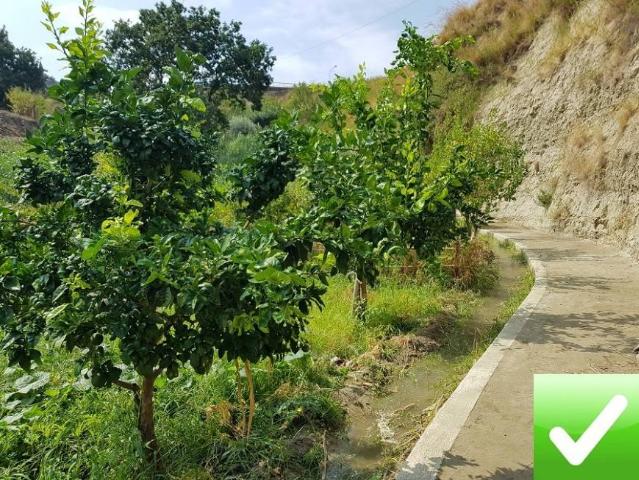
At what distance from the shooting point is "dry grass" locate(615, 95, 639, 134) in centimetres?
1018

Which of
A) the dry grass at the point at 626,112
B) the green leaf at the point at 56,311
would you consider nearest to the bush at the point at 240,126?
the dry grass at the point at 626,112

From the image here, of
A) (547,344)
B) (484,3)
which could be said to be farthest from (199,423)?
(484,3)

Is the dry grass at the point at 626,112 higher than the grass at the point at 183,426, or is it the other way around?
the dry grass at the point at 626,112

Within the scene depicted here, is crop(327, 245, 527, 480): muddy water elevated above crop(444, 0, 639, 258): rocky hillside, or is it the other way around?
crop(444, 0, 639, 258): rocky hillside

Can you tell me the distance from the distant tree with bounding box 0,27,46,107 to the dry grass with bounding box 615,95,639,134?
43.1 meters

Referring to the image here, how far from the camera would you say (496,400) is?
371cm

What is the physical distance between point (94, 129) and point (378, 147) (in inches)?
127

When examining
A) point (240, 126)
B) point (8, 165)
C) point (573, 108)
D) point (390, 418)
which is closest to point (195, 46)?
point (240, 126)

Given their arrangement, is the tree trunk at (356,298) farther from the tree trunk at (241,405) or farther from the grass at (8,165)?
the grass at (8,165)

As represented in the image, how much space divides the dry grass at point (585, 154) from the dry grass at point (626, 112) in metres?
0.57

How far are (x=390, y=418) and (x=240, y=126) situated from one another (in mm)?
30063

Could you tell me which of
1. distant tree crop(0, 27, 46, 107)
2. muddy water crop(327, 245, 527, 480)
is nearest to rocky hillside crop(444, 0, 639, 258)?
muddy water crop(327, 245, 527, 480)

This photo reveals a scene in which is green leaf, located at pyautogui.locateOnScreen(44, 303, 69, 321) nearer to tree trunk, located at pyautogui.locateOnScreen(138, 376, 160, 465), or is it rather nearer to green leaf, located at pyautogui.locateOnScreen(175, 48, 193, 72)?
tree trunk, located at pyautogui.locateOnScreen(138, 376, 160, 465)

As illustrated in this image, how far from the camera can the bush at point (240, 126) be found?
32219mm
